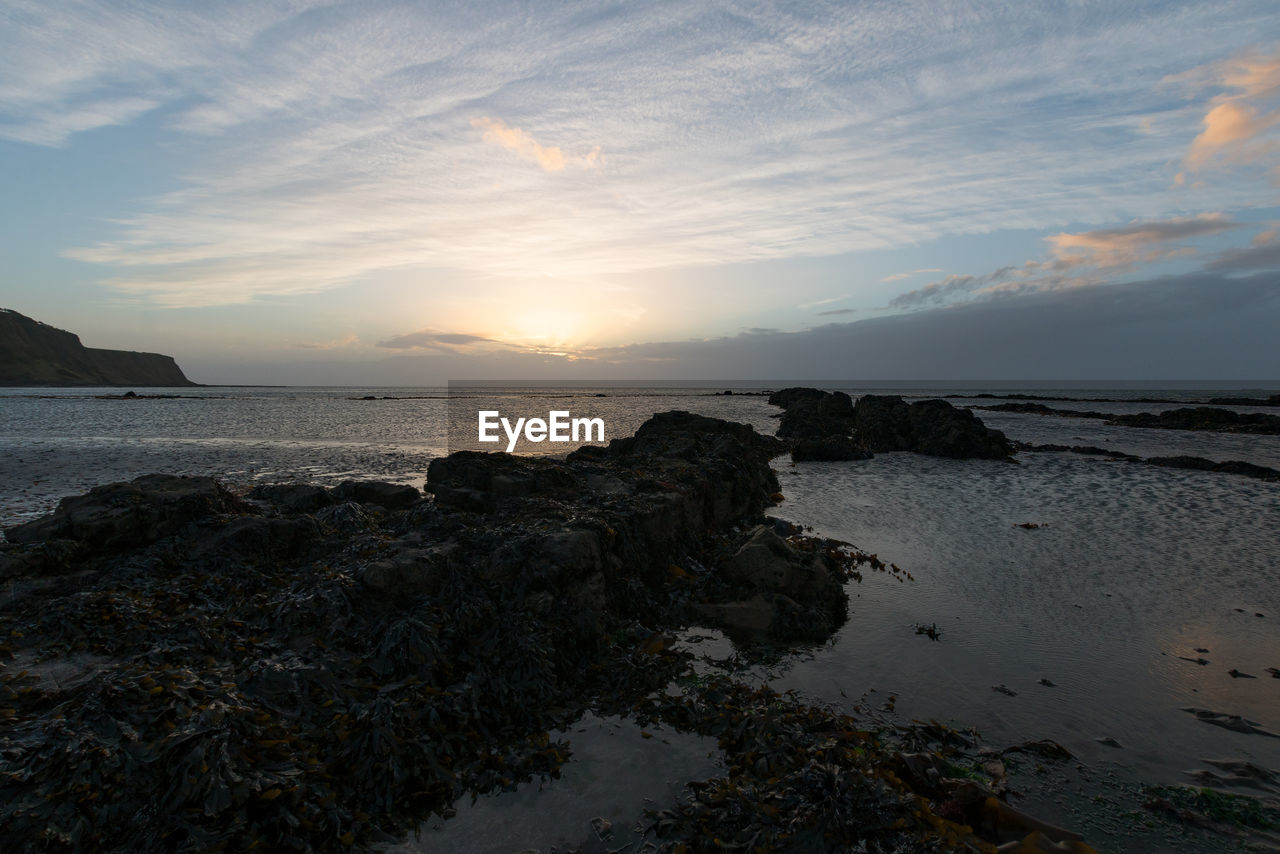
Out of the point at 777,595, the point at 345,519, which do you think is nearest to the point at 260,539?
the point at 345,519

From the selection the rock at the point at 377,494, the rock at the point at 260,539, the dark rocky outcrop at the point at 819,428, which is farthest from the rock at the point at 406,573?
the dark rocky outcrop at the point at 819,428

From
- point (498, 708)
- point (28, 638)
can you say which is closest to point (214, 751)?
point (498, 708)

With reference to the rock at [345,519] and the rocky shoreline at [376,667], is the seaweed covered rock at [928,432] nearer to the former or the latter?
the rocky shoreline at [376,667]

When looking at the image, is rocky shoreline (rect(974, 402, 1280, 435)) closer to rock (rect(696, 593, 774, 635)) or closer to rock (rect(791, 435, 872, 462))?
rock (rect(791, 435, 872, 462))

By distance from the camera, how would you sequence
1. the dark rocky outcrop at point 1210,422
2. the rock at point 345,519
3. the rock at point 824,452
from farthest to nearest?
the dark rocky outcrop at point 1210,422 → the rock at point 824,452 → the rock at point 345,519

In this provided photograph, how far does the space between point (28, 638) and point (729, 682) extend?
7.29 meters

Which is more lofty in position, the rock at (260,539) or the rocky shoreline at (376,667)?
the rock at (260,539)

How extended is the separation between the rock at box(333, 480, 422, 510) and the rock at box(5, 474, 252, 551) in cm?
260

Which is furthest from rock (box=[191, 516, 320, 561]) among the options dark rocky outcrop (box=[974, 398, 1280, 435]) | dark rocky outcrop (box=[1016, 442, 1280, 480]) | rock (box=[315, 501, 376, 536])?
dark rocky outcrop (box=[974, 398, 1280, 435])

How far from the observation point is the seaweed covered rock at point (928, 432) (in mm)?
26547

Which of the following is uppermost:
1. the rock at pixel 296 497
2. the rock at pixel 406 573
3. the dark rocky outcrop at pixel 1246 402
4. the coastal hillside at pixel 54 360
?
the coastal hillside at pixel 54 360

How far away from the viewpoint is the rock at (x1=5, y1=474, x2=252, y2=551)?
7980 mm

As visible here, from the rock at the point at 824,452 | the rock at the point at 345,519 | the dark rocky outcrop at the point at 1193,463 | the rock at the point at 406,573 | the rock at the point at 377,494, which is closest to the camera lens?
the rock at the point at 406,573

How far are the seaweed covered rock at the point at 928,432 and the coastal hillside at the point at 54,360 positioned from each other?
17672 centimetres
